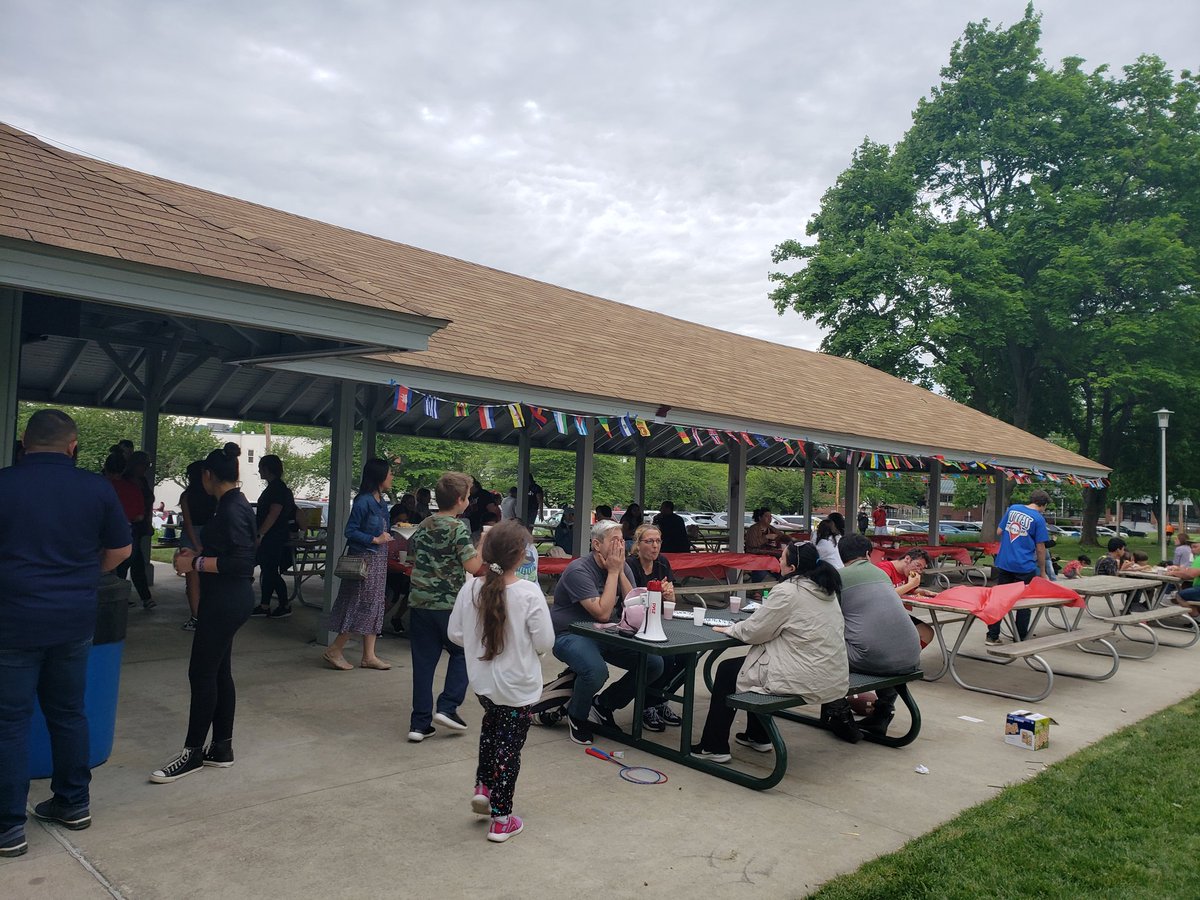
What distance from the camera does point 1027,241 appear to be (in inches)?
1189

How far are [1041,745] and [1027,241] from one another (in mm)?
29073

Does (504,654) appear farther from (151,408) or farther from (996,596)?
(151,408)

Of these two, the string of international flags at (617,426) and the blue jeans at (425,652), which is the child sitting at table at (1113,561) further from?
the blue jeans at (425,652)

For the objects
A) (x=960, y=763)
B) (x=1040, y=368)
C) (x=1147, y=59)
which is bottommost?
(x=960, y=763)

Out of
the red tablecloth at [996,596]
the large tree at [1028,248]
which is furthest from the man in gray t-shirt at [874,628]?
the large tree at [1028,248]

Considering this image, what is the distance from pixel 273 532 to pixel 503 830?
6.15 metres

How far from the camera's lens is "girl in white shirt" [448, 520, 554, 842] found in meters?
3.62

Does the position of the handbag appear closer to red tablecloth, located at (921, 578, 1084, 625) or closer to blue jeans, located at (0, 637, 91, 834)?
blue jeans, located at (0, 637, 91, 834)

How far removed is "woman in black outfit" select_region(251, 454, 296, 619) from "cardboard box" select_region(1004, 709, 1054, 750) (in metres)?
Answer: 6.66

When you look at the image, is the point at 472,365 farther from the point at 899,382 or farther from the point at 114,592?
the point at 899,382

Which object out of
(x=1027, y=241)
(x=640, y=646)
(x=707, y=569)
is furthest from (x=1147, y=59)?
(x=640, y=646)

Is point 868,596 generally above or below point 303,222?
below

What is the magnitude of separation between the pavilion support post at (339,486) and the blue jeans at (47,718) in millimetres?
4028

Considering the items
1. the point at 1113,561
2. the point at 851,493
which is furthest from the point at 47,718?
the point at 851,493
